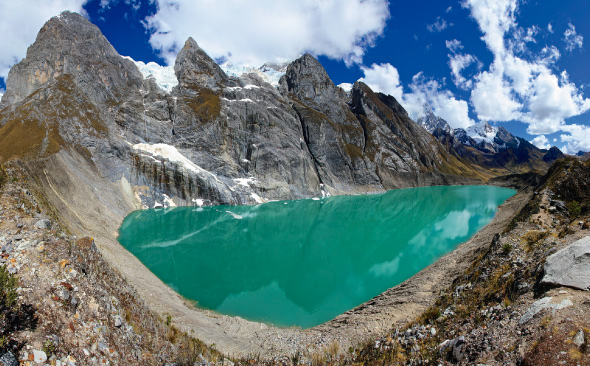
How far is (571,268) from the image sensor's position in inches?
364

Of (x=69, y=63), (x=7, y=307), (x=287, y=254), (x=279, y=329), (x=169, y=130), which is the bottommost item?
(x=279, y=329)

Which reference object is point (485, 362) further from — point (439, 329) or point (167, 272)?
point (167, 272)

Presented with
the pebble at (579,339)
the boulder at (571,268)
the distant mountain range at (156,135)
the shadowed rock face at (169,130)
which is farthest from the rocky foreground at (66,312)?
the shadowed rock face at (169,130)

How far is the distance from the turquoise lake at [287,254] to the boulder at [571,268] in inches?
617

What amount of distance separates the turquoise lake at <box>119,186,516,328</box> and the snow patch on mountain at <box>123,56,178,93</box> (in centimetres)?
8081

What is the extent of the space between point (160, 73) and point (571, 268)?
161m

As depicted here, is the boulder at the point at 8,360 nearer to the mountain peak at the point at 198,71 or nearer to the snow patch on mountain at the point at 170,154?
the snow patch on mountain at the point at 170,154

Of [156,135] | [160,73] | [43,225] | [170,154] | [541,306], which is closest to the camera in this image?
[541,306]

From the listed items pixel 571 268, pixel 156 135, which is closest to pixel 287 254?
pixel 571 268

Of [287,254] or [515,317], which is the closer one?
[515,317]

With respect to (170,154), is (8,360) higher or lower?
lower

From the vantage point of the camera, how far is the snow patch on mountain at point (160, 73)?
412ft

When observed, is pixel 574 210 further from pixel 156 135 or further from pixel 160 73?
pixel 160 73

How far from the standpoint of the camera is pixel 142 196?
73.4m
